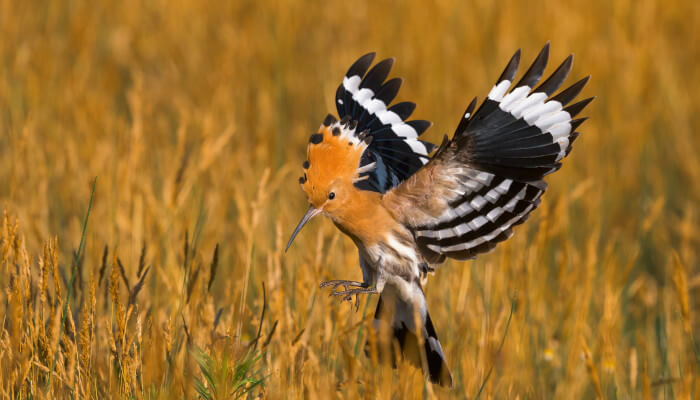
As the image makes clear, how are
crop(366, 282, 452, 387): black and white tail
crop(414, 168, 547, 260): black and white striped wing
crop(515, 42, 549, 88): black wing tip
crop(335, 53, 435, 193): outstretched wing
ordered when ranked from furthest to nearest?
1. crop(335, 53, 435, 193): outstretched wing
2. crop(366, 282, 452, 387): black and white tail
3. crop(414, 168, 547, 260): black and white striped wing
4. crop(515, 42, 549, 88): black wing tip

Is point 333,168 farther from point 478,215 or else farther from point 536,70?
point 536,70

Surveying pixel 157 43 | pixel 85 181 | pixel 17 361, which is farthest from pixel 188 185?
pixel 157 43

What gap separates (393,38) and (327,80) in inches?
26.1

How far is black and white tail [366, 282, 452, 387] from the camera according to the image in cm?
239

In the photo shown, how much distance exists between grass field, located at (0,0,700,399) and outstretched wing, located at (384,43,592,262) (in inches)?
13.4

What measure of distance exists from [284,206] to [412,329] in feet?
5.76

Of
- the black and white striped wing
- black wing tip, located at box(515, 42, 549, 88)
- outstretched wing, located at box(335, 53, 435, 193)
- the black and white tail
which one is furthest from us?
outstretched wing, located at box(335, 53, 435, 193)

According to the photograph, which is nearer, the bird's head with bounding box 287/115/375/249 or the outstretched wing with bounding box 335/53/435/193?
the bird's head with bounding box 287/115/375/249

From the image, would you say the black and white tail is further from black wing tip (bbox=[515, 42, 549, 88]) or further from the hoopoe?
black wing tip (bbox=[515, 42, 549, 88])

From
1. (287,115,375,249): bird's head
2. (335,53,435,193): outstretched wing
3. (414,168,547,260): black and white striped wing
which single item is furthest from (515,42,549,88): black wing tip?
(335,53,435,193): outstretched wing

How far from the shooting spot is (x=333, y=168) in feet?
7.21

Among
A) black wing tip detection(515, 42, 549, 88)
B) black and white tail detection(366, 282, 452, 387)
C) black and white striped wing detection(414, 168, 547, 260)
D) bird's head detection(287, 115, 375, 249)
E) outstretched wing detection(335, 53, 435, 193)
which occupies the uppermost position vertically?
outstretched wing detection(335, 53, 435, 193)

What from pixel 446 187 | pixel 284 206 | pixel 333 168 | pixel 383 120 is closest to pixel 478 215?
pixel 446 187

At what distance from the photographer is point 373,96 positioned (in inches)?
105
